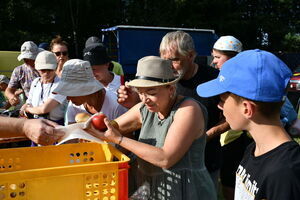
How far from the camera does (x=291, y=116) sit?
2283 millimetres

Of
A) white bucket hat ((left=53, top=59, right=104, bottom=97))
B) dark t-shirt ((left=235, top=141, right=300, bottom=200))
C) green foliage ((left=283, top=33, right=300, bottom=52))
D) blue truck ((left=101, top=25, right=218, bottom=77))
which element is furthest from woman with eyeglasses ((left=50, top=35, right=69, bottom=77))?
green foliage ((left=283, top=33, right=300, bottom=52))

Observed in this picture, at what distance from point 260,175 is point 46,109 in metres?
2.39

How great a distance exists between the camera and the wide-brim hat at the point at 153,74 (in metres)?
1.74

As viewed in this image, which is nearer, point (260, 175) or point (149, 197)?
point (260, 175)

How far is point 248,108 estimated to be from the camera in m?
1.35

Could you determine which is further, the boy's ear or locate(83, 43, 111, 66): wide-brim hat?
locate(83, 43, 111, 66): wide-brim hat

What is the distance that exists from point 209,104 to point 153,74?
36.6 inches

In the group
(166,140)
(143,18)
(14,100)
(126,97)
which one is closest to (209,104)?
(126,97)

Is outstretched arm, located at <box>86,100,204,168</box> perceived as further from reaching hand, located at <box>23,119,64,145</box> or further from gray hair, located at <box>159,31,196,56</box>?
gray hair, located at <box>159,31,196,56</box>

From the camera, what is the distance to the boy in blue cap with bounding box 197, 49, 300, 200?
1.21 meters

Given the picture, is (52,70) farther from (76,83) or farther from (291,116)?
(291,116)

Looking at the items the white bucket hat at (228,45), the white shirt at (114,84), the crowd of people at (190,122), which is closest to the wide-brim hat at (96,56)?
the crowd of people at (190,122)

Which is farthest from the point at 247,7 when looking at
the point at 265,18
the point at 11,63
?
the point at 11,63

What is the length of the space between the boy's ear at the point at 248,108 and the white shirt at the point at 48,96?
88.0 inches
